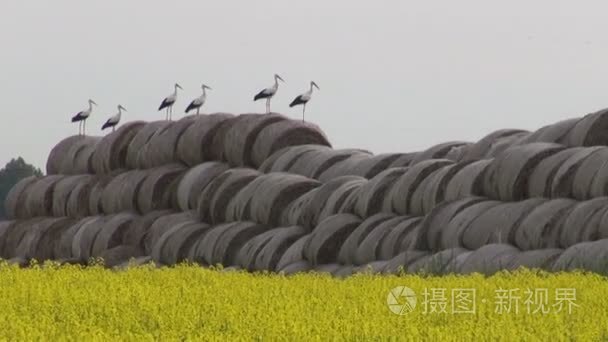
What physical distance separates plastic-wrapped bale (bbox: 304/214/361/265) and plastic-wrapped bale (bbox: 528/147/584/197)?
336cm

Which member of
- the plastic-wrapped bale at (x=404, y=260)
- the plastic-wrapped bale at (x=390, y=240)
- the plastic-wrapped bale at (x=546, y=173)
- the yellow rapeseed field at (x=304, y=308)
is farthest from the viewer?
the plastic-wrapped bale at (x=390, y=240)

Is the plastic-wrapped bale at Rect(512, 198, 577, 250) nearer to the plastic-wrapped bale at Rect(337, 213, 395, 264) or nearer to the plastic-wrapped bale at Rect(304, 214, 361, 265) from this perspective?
the plastic-wrapped bale at Rect(337, 213, 395, 264)

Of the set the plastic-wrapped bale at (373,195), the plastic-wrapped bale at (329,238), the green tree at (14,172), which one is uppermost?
the plastic-wrapped bale at (373,195)

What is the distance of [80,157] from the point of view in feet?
109

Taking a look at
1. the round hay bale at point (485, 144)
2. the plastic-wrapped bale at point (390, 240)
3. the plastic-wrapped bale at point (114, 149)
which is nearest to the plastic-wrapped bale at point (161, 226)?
the plastic-wrapped bale at point (114, 149)

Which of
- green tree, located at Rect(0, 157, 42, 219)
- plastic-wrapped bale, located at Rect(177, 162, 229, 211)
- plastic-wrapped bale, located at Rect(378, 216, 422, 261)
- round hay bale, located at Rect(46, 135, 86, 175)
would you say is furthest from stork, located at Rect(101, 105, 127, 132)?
green tree, located at Rect(0, 157, 42, 219)

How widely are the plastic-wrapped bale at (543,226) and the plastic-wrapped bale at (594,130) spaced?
79.5 inches

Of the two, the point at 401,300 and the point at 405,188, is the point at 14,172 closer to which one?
the point at 405,188

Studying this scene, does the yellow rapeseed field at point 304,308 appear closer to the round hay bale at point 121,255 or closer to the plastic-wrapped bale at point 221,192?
the plastic-wrapped bale at point 221,192

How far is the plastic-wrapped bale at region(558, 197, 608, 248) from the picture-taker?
616 inches

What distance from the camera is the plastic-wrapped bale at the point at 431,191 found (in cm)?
1942

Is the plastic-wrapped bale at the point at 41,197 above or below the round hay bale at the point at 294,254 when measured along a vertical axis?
below

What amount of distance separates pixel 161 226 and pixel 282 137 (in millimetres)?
2972

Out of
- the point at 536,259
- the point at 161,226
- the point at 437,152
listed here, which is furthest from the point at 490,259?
the point at 161,226
